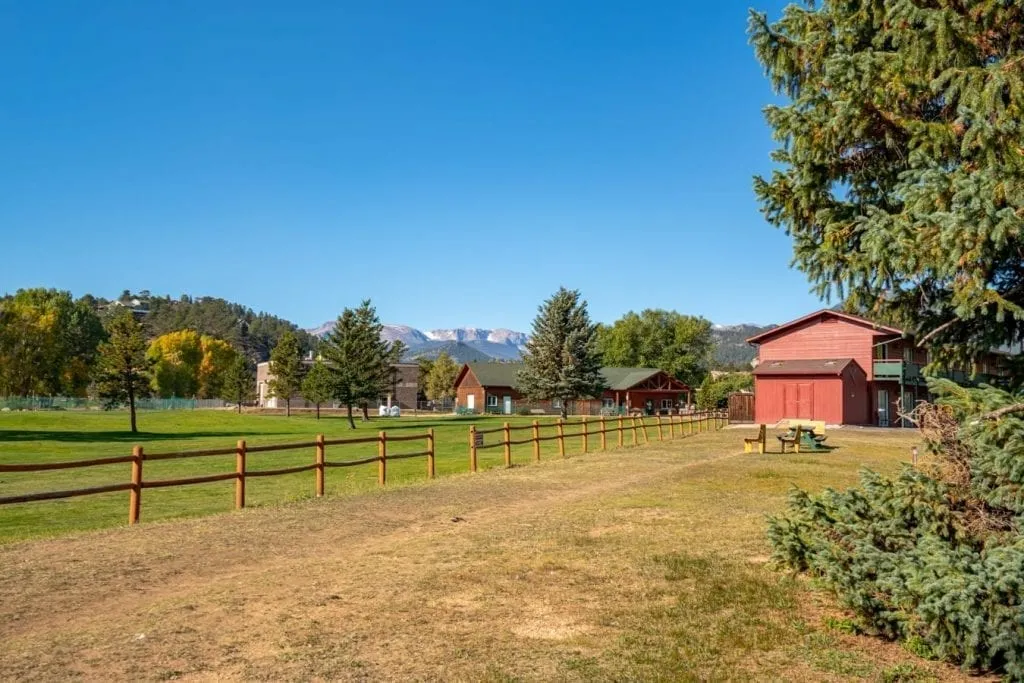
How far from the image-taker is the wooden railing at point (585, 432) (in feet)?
73.9

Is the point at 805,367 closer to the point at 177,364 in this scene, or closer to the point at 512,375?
Result: the point at 512,375

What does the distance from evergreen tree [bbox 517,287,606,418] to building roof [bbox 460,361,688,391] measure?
47.8 ft

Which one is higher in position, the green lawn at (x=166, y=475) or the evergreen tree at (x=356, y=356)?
the evergreen tree at (x=356, y=356)

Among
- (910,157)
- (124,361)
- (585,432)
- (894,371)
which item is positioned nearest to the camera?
(910,157)

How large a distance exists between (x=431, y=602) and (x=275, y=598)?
1.72 meters

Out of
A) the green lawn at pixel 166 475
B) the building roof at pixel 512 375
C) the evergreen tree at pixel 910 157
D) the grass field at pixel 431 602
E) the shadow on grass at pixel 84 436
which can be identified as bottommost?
the shadow on grass at pixel 84 436

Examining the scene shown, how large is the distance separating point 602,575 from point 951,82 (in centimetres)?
649

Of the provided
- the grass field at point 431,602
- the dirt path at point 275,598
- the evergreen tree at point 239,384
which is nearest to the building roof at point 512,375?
the evergreen tree at point 239,384

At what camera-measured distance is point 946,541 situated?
6.86m

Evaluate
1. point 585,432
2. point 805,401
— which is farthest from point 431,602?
point 805,401

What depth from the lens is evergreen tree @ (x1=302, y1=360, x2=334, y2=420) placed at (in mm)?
61344

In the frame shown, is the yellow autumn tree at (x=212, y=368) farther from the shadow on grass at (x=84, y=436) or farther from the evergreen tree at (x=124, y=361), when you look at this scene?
the shadow on grass at (x=84, y=436)

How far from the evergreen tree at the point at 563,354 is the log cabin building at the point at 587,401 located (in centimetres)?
1443

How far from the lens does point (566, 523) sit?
1265 centimetres
